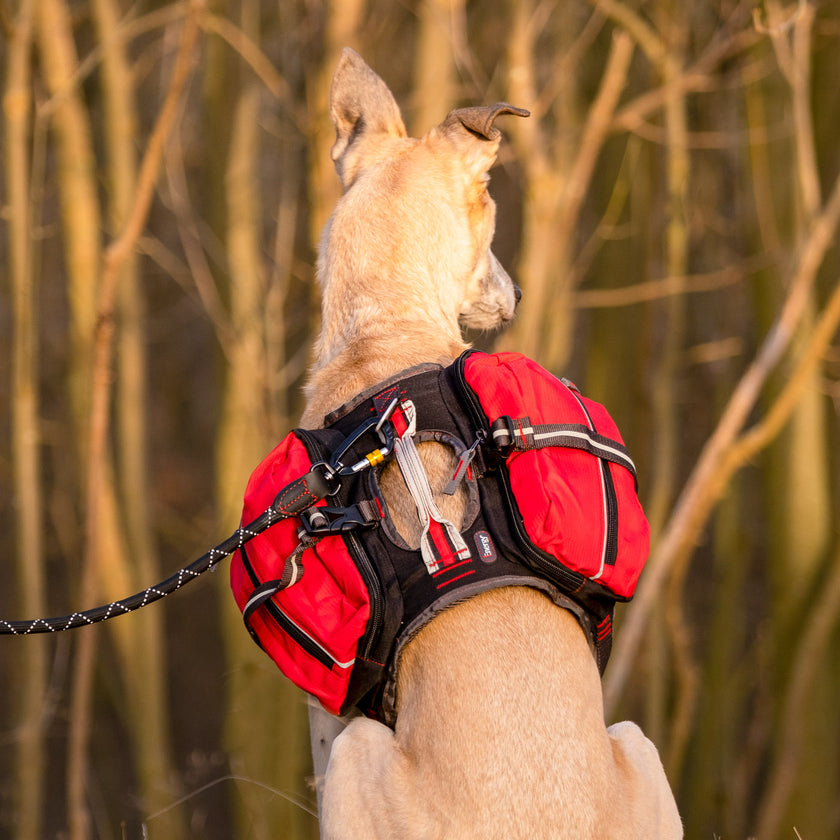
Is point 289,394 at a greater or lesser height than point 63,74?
lesser

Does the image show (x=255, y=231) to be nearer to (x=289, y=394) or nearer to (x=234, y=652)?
(x=234, y=652)

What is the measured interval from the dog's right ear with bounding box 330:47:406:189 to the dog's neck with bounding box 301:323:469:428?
83cm

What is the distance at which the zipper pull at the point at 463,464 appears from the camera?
2.74 meters

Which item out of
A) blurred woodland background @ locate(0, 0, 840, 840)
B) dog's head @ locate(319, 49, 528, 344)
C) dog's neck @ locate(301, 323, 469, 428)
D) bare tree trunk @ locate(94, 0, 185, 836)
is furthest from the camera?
bare tree trunk @ locate(94, 0, 185, 836)

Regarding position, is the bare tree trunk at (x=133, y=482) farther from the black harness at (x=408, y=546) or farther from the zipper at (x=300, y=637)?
the black harness at (x=408, y=546)

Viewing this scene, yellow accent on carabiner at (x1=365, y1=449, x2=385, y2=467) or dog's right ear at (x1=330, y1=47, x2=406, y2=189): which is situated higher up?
dog's right ear at (x1=330, y1=47, x2=406, y2=189)

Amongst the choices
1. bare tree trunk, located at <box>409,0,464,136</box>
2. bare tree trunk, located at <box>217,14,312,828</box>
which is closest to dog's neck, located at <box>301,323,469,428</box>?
bare tree trunk, located at <box>217,14,312,828</box>

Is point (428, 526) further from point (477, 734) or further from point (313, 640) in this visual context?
point (477, 734)

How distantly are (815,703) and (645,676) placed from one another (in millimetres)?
1858

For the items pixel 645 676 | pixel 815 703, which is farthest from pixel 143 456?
pixel 815 703

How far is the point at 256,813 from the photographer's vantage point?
206 inches

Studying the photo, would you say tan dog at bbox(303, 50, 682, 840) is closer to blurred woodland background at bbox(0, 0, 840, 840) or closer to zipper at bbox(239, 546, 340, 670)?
zipper at bbox(239, 546, 340, 670)

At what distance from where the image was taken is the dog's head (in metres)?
3.52

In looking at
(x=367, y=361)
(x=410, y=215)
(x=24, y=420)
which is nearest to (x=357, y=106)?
(x=410, y=215)
